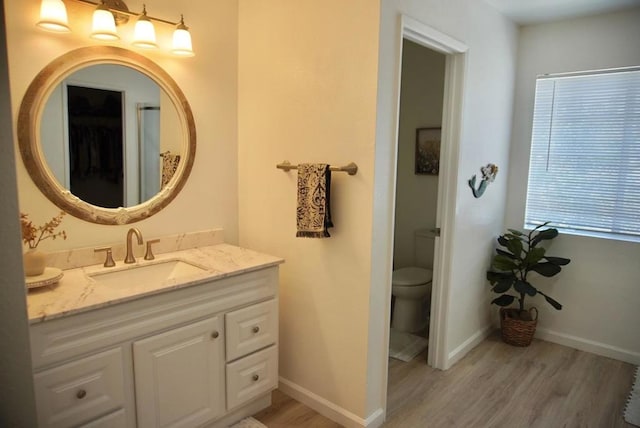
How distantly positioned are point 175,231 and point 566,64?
3.06m

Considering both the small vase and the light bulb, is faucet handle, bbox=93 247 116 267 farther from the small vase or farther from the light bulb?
the light bulb

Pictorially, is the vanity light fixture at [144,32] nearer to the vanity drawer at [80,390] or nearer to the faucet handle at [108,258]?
the faucet handle at [108,258]

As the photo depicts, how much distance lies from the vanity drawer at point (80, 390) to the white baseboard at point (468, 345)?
2126 millimetres

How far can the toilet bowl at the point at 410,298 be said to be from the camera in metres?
3.34

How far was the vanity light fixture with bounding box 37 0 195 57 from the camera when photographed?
1.76 meters

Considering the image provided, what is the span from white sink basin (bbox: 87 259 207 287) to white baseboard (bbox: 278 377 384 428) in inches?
Result: 38.4

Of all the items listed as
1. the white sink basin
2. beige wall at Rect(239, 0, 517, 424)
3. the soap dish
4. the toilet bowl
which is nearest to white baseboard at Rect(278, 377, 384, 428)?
beige wall at Rect(239, 0, 517, 424)

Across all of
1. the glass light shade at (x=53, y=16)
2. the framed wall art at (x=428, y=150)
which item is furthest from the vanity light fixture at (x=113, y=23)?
the framed wall art at (x=428, y=150)

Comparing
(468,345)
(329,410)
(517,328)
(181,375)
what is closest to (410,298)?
(468,345)

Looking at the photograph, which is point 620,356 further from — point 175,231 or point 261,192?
point 175,231

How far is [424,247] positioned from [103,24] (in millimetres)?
2968

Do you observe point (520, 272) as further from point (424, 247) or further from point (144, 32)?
point (144, 32)

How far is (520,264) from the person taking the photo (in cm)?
320

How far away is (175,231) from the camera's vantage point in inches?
95.7
